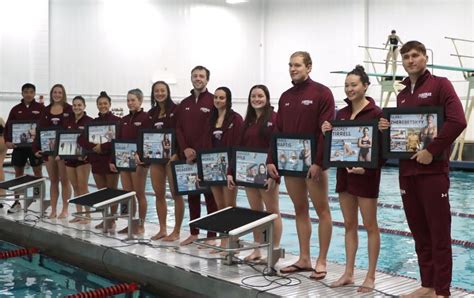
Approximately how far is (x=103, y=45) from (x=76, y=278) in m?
15.9

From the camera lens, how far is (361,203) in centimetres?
412

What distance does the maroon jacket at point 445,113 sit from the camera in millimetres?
3549

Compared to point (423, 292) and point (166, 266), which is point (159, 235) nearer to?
point (166, 266)

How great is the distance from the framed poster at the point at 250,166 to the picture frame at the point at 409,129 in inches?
47.6

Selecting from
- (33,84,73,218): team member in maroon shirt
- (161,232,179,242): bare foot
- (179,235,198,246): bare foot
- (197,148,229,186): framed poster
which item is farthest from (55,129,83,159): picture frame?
(197,148,229,186): framed poster

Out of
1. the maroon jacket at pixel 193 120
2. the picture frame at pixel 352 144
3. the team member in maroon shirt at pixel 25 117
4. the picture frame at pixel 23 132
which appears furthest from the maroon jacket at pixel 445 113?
the team member in maroon shirt at pixel 25 117

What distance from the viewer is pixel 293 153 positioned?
14.8 feet

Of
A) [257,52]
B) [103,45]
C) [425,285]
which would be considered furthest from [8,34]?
[425,285]

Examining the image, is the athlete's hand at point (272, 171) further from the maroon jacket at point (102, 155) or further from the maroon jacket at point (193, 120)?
the maroon jacket at point (102, 155)

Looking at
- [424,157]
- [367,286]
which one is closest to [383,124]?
[424,157]

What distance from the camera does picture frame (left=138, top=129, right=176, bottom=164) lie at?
5.87m

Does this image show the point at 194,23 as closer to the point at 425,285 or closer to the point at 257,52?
the point at 257,52

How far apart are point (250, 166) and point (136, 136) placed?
6.34 ft

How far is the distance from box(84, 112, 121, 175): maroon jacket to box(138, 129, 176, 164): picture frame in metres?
0.76
